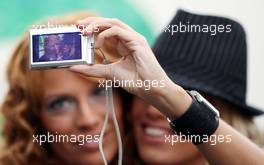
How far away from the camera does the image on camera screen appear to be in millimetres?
662

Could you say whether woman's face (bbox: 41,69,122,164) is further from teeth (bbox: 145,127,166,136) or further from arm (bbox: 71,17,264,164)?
arm (bbox: 71,17,264,164)

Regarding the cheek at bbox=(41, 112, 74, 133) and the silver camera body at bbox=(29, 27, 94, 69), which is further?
the cheek at bbox=(41, 112, 74, 133)

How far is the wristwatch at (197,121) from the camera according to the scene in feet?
2.09

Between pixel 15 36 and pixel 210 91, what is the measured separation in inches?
15.2

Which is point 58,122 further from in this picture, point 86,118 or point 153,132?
point 153,132

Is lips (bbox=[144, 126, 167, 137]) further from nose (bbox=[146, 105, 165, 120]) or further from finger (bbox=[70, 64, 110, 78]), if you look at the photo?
finger (bbox=[70, 64, 110, 78])

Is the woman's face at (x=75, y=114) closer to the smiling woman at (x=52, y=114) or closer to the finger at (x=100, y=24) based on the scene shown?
the smiling woman at (x=52, y=114)

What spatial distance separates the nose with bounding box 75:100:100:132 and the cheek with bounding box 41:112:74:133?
2 cm

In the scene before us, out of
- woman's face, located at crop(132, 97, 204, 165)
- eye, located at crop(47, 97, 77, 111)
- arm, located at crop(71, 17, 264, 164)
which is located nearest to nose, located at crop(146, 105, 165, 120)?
woman's face, located at crop(132, 97, 204, 165)

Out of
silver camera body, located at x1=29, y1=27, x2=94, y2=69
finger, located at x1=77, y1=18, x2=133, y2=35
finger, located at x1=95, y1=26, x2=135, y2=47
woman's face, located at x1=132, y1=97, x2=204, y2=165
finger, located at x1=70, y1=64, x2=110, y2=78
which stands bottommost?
woman's face, located at x1=132, y1=97, x2=204, y2=165

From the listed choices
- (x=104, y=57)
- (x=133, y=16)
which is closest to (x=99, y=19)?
(x=104, y=57)

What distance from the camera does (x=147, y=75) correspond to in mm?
631

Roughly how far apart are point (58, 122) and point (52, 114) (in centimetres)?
2

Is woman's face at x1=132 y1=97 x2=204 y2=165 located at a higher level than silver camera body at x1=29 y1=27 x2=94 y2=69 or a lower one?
lower
